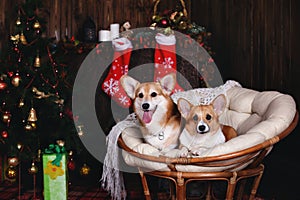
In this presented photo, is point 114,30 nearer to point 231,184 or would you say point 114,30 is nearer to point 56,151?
point 56,151

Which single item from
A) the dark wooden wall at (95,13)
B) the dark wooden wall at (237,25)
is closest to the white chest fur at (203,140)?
the dark wooden wall at (237,25)

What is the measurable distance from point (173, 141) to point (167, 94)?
25 centimetres

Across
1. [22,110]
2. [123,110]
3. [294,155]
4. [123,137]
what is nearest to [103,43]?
[123,110]

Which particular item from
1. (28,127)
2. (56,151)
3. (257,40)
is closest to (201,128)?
(56,151)

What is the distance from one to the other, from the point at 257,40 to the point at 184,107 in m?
1.21

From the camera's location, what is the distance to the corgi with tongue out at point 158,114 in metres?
2.08

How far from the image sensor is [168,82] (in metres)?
2.14

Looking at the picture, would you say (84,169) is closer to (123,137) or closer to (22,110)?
(22,110)

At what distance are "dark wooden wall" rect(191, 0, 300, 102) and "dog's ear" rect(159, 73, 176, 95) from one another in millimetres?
807

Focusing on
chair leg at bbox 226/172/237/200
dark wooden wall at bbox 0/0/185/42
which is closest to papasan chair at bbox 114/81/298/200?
chair leg at bbox 226/172/237/200

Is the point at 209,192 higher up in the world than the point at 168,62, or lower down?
lower down

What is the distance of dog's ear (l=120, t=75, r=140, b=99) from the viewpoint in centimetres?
216

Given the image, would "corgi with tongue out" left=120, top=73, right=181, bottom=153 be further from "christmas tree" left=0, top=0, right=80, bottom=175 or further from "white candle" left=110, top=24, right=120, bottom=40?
"white candle" left=110, top=24, right=120, bottom=40

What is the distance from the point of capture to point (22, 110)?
9.39 ft
